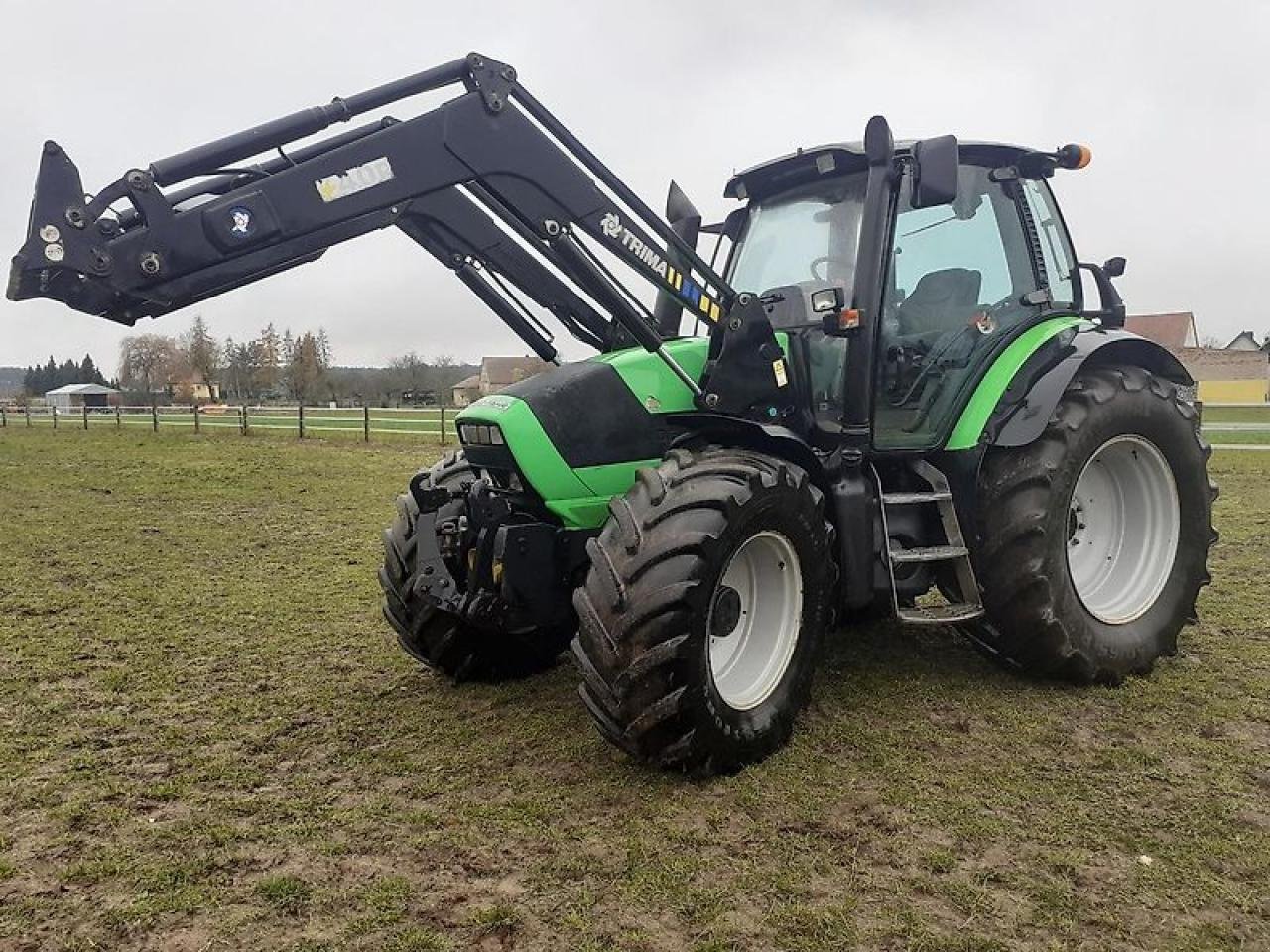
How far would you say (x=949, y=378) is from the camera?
4469 millimetres

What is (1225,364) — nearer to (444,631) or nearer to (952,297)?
(952,297)

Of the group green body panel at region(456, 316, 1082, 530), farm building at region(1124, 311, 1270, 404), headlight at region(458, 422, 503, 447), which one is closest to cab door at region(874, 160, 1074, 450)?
green body panel at region(456, 316, 1082, 530)

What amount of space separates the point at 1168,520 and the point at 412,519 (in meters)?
3.74

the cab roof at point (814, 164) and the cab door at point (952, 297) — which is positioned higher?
the cab roof at point (814, 164)

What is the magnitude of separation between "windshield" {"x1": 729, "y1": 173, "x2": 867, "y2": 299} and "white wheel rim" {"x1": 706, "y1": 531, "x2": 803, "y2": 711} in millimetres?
1282

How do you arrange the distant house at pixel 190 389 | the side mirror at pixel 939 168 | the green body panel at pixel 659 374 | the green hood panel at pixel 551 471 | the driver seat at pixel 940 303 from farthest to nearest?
the distant house at pixel 190 389
the driver seat at pixel 940 303
the green body panel at pixel 659 374
the side mirror at pixel 939 168
the green hood panel at pixel 551 471

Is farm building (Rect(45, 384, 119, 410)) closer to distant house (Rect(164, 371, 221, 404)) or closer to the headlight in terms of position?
distant house (Rect(164, 371, 221, 404))

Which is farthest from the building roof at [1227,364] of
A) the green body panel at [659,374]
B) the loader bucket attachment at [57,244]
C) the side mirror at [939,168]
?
the loader bucket attachment at [57,244]

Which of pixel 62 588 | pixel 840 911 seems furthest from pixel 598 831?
pixel 62 588

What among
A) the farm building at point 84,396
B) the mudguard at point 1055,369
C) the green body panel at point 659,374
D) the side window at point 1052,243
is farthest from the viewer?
the farm building at point 84,396

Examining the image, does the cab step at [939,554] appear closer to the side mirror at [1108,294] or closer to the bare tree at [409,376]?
the side mirror at [1108,294]

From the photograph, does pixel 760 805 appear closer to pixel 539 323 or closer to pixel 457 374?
pixel 539 323

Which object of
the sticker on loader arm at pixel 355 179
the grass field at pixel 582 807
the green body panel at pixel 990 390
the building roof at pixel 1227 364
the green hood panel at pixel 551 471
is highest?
the building roof at pixel 1227 364

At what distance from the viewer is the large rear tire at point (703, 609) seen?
313 centimetres
